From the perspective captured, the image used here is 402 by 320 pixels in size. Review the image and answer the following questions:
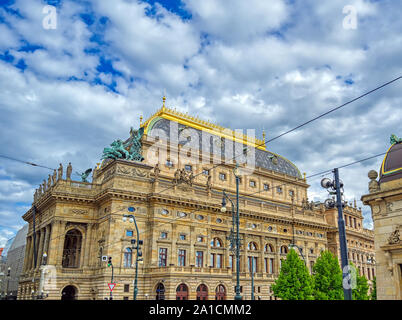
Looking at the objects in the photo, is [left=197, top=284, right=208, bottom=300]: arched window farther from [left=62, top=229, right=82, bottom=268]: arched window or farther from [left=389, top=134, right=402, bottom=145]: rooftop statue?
[left=389, top=134, right=402, bottom=145]: rooftop statue

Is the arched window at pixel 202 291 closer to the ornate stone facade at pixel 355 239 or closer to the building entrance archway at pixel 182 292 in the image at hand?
the building entrance archway at pixel 182 292

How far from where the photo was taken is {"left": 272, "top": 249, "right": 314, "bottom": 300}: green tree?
139ft

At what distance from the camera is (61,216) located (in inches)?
1884

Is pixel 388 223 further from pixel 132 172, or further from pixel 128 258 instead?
pixel 132 172

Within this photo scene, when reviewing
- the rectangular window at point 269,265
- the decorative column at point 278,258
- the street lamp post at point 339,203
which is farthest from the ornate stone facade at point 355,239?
the street lamp post at point 339,203

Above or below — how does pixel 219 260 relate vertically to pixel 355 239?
below

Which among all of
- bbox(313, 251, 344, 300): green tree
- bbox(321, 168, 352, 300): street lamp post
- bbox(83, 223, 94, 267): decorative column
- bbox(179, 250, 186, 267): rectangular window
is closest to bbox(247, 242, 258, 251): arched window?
bbox(179, 250, 186, 267): rectangular window

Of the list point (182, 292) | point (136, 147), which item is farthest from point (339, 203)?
point (136, 147)

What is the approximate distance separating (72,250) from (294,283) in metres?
30.7

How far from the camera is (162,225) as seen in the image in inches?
1892

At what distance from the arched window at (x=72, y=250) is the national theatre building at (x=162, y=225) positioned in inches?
6.0
